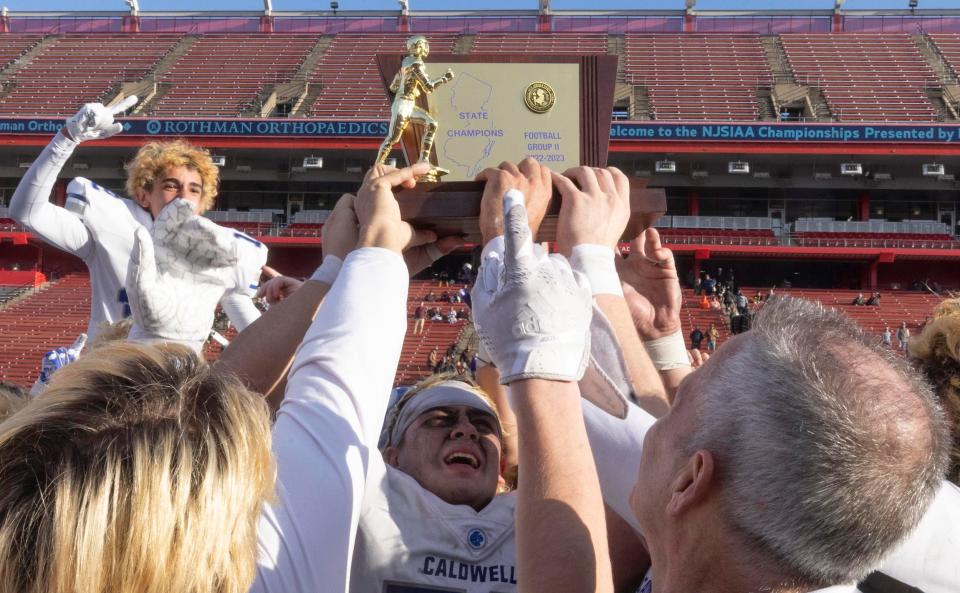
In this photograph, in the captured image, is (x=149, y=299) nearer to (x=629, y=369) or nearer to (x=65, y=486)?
(x=629, y=369)

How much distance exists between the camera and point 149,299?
285 cm

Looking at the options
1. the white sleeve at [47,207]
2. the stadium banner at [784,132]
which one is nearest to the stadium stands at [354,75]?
the stadium banner at [784,132]

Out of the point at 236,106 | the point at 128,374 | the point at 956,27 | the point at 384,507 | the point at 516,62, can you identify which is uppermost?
the point at 956,27

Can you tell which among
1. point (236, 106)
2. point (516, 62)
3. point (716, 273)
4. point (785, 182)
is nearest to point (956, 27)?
point (785, 182)

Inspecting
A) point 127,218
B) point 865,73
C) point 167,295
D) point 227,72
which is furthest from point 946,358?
point 227,72

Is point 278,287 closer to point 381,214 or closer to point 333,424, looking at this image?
point 381,214

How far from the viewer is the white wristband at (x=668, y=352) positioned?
2389 millimetres

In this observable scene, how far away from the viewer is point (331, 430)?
1.32 meters

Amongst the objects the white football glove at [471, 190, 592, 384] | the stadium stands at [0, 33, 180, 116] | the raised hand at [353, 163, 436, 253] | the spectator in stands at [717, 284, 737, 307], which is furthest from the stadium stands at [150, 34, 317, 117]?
the white football glove at [471, 190, 592, 384]

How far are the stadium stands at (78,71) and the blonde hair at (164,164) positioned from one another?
29.5 metres

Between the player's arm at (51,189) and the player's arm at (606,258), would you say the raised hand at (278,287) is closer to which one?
the player's arm at (606,258)

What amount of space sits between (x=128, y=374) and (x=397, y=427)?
45.5 inches

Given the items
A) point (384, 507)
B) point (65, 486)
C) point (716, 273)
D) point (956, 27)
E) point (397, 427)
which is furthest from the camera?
point (956, 27)

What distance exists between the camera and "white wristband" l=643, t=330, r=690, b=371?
2.39 m
